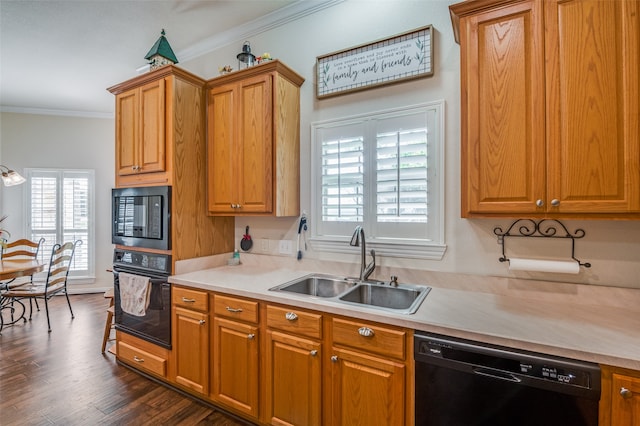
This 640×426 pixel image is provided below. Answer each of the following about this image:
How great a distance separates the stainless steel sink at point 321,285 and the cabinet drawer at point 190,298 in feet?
1.81

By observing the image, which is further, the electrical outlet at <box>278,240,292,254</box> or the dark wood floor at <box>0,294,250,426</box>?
the electrical outlet at <box>278,240,292,254</box>

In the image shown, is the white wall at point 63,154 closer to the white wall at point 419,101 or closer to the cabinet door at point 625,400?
the white wall at point 419,101

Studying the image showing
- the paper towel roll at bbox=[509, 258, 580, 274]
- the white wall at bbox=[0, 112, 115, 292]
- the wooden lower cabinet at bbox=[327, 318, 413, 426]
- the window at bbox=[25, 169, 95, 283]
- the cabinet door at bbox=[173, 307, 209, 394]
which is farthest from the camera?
the window at bbox=[25, 169, 95, 283]

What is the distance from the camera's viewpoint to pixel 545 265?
5.11 feet

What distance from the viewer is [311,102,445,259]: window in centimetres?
194

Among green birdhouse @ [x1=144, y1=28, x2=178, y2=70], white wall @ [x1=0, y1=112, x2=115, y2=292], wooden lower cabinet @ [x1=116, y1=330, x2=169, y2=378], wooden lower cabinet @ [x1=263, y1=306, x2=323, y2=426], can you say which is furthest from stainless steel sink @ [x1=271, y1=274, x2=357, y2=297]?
white wall @ [x1=0, y1=112, x2=115, y2=292]

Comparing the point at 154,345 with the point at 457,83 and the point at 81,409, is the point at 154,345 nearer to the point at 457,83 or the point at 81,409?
the point at 81,409

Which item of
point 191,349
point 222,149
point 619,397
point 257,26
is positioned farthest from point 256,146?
point 619,397

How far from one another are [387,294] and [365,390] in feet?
1.99

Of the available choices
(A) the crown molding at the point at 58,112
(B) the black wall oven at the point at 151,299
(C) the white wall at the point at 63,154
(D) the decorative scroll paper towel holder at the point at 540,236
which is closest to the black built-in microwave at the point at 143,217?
(B) the black wall oven at the point at 151,299

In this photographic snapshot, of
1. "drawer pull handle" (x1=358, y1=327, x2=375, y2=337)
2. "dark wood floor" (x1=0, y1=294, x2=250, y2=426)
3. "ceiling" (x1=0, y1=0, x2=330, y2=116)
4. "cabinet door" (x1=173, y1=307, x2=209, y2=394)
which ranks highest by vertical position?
"ceiling" (x1=0, y1=0, x2=330, y2=116)

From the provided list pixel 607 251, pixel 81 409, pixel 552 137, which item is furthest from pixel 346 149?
pixel 81 409

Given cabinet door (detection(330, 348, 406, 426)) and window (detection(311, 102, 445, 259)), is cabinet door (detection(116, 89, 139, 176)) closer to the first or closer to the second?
window (detection(311, 102, 445, 259))

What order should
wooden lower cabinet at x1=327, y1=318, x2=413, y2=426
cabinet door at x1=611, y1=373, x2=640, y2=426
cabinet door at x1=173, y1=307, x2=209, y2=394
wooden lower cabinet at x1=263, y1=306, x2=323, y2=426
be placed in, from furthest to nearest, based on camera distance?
cabinet door at x1=173, y1=307, x2=209, y2=394
wooden lower cabinet at x1=263, y1=306, x2=323, y2=426
wooden lower cabinet at x1=327, y1=318, x2=413, y2=426
cabinet door at x1=611, y1=373, x2=640, y2=426
